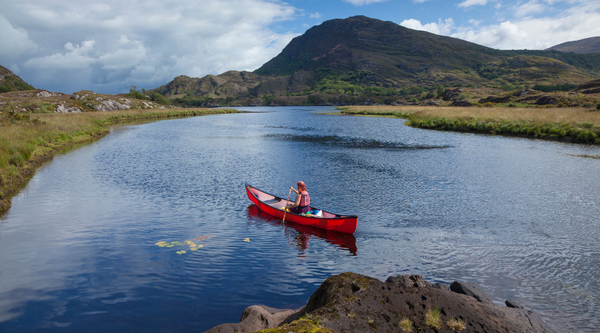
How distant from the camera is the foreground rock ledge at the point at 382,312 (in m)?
6.40

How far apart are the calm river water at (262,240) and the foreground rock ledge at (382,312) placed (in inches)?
68.7

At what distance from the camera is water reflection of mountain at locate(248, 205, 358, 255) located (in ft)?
44.5

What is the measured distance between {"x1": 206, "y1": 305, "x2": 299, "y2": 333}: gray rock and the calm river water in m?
1.46

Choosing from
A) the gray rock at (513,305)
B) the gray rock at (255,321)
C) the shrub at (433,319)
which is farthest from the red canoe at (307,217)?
the shrub at (433,319)

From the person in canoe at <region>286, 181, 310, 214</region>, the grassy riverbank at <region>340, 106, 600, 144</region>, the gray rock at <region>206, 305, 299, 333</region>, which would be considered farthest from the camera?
the grassy riverbank at <region>340, 106, 600, 144</region>

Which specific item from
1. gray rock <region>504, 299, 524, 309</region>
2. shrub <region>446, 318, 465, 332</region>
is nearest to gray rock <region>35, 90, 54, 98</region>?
shrub <region>446, 318, 465, 332</region>

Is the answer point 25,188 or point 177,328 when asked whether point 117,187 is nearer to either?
point 25,188

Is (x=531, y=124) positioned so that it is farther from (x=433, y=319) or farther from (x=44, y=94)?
(x=44, y=94)

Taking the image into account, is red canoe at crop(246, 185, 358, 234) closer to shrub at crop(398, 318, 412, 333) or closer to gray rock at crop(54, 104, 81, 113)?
shrub at crop(398, 318, 412, 333)

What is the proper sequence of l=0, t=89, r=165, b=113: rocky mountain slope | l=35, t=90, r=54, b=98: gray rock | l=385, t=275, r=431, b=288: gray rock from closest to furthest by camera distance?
l=385, t=275, r=431, b=288: gray rock → l=0, t=89, r=165, b=113: rocky mountain slope → l=35, t=90, r=54, b=98: gray rock

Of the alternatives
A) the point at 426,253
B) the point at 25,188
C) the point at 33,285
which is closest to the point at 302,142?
the point at 25,188

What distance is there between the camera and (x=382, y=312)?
6.83 m

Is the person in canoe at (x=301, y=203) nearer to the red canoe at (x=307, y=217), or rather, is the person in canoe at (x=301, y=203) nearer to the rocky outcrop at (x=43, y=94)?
the red canoe at (x=307, y=217)

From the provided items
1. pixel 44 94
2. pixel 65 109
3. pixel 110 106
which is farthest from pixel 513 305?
pixel 44 94
